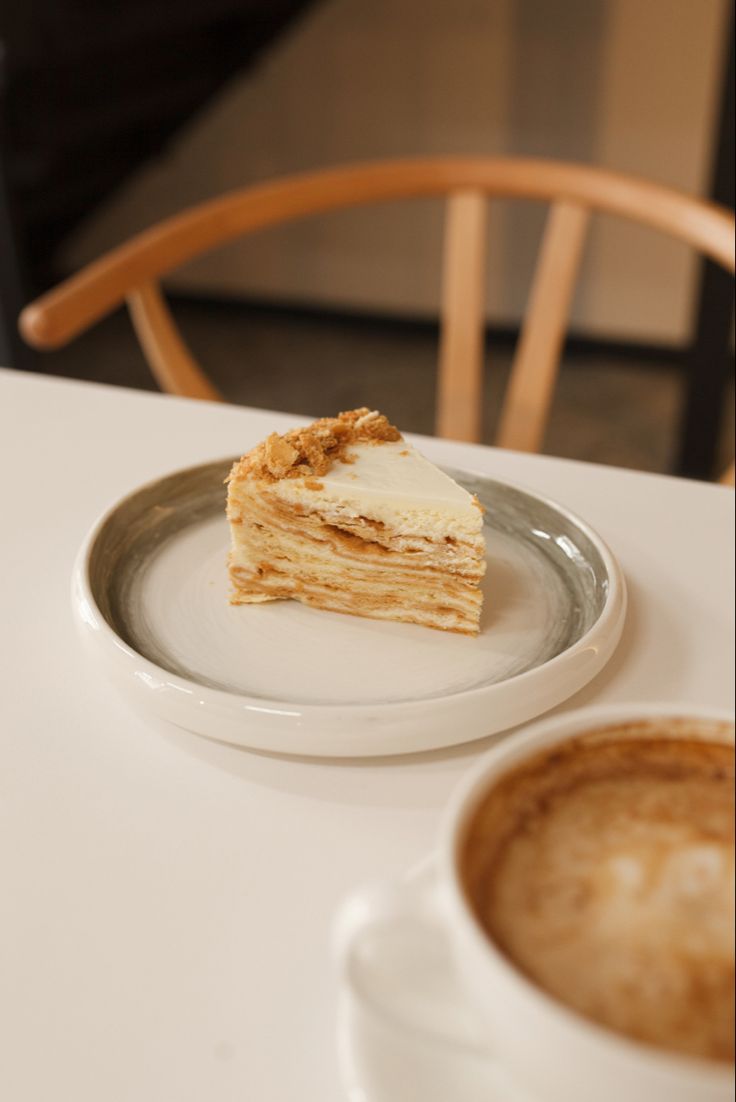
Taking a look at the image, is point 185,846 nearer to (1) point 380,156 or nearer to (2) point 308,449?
(2) point 308,449

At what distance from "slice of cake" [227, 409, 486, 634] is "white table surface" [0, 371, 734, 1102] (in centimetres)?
11

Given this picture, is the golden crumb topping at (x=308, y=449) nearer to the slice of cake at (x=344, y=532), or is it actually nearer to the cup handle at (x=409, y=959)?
the slice of cake at (x=344, y=532)

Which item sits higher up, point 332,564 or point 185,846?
point 332,564

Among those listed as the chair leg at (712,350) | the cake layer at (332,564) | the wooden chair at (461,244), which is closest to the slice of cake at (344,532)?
the cake layer at (332,564)

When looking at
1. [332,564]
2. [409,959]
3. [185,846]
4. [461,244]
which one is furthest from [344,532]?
[461,244]

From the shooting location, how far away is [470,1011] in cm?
35

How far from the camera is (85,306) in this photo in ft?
3.79

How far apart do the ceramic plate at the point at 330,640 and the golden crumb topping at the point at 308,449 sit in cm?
8

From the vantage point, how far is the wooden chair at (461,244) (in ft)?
3.91

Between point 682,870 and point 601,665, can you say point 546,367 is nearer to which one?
point 601,665

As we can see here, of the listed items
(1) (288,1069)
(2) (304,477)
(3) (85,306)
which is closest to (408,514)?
(2) (304,477)

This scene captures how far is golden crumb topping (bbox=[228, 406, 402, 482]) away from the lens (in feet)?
2.23

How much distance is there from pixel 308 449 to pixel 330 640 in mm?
124

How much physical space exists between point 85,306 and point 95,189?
200 cm
